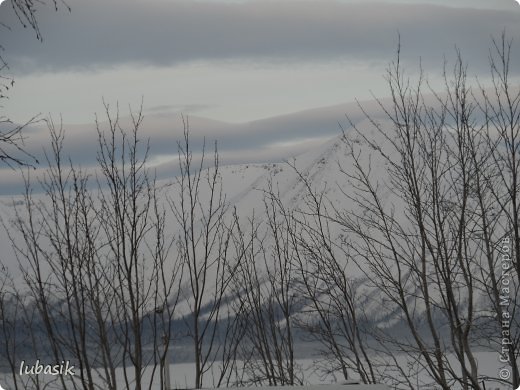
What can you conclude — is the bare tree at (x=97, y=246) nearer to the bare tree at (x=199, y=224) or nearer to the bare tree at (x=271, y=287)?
the bare tree at (x=199, y=224)

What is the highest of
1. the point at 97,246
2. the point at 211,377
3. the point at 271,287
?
the point at 97,246

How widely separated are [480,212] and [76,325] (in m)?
2.41

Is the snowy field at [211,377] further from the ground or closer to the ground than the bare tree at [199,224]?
closer to the ground

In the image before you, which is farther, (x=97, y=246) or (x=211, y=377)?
(x=211, y=377)

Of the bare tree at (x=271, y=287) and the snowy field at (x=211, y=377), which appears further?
the bare tree at (x=271, y=287)

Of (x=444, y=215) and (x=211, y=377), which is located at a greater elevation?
(x=444, y=215)

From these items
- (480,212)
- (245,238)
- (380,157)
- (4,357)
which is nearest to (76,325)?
(4,357)

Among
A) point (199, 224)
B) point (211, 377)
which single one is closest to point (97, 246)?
point (199, 224)

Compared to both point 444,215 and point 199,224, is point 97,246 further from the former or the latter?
point 444,215

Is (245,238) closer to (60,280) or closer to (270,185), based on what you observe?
(270,185)

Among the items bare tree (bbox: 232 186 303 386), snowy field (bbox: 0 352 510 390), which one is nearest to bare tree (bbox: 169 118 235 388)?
snowy field (bbox: 0 352 510 390)

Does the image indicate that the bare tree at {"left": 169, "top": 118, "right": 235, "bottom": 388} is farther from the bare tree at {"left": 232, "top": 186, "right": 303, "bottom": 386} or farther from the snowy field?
the bare tree at {"left": 232, "top": 186, "right": 303, "bottom": 386}

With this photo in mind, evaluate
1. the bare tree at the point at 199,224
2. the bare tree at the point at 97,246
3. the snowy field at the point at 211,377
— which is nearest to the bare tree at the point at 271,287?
the snowy field at the point at 211,377

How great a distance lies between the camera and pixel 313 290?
17.6 ft
